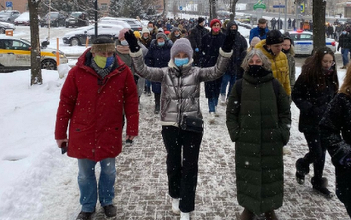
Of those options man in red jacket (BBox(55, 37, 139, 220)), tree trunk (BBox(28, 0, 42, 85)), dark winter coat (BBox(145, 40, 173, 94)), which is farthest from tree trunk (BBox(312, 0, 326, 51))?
tree trunk (BBox(28, 0, 42, 85))

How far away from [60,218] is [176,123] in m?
1.70

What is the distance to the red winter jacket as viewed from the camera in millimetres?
3812

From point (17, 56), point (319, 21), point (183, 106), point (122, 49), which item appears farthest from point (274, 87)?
point (17, 56)

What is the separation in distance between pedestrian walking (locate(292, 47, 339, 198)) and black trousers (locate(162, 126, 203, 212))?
4.88 feet

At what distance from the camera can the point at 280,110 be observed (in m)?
3.83

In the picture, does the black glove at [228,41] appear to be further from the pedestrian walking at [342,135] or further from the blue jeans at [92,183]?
the blue jeans at [92,183]

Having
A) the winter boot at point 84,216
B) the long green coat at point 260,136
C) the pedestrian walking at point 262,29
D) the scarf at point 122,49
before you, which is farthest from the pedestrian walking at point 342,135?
the pedestrian walking at point 262,29

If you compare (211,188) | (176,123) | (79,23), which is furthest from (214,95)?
(79,23)

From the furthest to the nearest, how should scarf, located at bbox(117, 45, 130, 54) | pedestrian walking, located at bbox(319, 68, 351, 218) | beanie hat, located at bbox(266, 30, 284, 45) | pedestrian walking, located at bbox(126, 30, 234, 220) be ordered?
scarf, located at bbox(117, 45, 130, 54)
beanie hat, located at bbox(266, 30, 284, 45)
pedestrian walking, located at bbox(126, 30, 234, 220)
pedestrian walking, located at bbox(319, 68, 351, 218)

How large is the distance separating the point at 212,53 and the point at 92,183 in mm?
5144

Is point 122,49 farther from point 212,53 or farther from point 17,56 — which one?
point 17,56

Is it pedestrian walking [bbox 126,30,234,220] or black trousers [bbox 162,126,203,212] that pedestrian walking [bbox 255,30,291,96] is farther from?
black trousers [bbox 162,126,203,212]

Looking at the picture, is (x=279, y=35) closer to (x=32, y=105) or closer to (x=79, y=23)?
(x=32, y=105)

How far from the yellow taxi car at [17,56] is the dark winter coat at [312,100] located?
47.1ft
